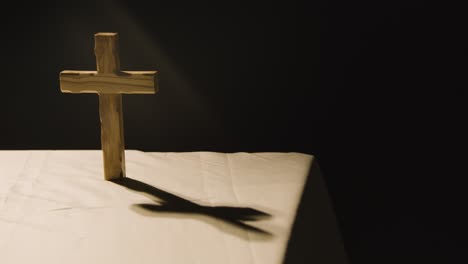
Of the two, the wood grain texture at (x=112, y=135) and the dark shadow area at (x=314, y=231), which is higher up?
the wood grain texture at (x=112, y=135)

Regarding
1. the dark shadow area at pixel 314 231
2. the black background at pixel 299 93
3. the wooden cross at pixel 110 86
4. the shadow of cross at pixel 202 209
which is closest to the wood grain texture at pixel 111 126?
the wooden cross at pixel 110 86

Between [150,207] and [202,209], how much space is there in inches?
4.4

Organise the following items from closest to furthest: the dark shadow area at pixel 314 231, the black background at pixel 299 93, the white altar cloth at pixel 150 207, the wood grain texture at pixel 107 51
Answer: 1. the white altar cloth at pixel 150 207
2. the dark shadow area at pixel 314 231
3. the wood grain texture at pixel 107 51
4. the black background at pixel 299 93

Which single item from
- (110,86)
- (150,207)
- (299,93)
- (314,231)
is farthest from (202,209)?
(299,93)

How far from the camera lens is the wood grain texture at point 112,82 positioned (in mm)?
1640

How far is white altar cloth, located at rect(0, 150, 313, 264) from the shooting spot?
1278 mm

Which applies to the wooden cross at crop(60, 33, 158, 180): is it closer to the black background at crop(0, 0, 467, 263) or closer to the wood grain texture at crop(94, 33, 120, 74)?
the wood grain texture at crop(94, 33, 120, 74)

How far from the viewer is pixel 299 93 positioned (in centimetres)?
261

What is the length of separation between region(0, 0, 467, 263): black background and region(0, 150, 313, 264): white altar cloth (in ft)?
2.51

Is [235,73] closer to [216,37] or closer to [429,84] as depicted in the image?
[216,37]

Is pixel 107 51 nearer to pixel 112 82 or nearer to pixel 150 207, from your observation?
pixel 112 82

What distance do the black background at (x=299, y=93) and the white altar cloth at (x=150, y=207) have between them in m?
0.77

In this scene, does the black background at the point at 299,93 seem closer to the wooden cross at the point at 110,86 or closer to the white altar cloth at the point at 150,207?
the white altar cloth at the point at 150,207

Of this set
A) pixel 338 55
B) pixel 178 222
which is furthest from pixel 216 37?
pixel 178 222
